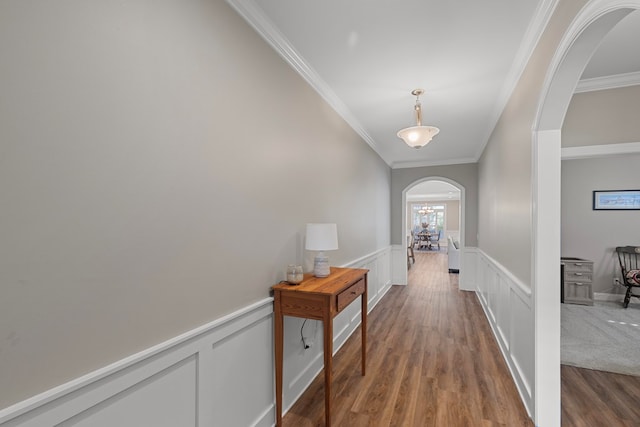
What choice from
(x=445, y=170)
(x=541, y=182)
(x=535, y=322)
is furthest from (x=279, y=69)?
(x=445, y=170)

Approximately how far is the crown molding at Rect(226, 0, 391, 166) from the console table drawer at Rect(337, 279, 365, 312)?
170 centimetres

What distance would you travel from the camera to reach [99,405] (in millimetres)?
957

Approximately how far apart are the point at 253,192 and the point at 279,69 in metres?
0.94

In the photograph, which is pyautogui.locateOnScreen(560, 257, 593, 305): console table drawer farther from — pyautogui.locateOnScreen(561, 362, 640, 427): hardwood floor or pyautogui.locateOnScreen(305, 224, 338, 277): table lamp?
pyautogui.locateOnScreen(305, 224, 338, 277): table lamp

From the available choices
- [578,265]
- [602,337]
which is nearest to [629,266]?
[578,265]

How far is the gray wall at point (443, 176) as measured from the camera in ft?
18.1

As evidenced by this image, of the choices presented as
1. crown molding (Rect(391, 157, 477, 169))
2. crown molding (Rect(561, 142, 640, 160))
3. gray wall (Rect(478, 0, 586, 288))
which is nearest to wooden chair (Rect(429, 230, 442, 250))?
crown molding (Rect(391, 157, 477, 169))

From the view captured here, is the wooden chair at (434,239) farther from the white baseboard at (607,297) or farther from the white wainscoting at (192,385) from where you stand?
the white wainscoting at (192,385)

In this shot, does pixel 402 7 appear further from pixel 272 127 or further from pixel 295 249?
pixel 295 249

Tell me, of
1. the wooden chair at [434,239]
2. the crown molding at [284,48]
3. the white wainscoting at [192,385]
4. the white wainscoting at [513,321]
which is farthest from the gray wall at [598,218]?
the wooden chair at [434,239]

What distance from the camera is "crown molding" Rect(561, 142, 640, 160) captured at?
2389mm

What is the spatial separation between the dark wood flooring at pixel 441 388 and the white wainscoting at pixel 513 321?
12 centimetres

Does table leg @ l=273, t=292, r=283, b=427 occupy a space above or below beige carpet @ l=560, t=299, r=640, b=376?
above

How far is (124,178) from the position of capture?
40.6 inches
